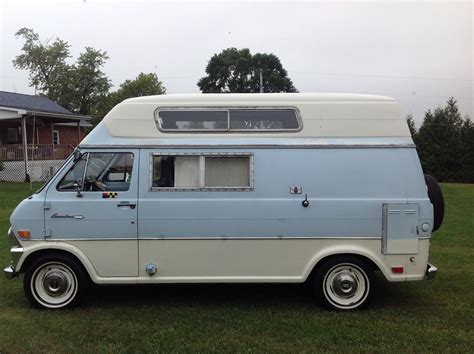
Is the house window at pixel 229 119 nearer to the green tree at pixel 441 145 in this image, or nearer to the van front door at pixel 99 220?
the van front door at pixel 99 220

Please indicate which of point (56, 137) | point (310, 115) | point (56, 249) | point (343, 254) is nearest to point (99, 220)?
point (56, 249)

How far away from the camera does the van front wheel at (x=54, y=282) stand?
5.61m

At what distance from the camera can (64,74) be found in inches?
2165

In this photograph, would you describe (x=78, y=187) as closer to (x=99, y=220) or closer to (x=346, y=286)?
(x=99, y=220)

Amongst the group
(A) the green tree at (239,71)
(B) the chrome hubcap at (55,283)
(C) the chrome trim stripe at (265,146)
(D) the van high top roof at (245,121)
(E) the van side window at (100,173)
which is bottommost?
(B) the chrome hubcap at (55,283)

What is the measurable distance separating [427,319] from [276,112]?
288cm

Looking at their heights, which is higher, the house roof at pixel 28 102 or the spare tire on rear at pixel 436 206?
the house roof at pixel 28 102

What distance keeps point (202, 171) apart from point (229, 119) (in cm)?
69

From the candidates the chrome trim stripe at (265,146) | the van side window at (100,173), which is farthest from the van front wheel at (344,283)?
the van side window at (100,173)

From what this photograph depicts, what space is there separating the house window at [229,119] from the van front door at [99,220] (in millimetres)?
644

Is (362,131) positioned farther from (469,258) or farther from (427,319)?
(469,258)

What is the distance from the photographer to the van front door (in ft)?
18.1

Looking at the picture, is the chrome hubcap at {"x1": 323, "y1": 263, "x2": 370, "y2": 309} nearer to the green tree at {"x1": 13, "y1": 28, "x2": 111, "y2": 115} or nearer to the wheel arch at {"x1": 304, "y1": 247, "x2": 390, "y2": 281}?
the wheel arch at {"x1": 304, "y1": 247, "x2": 390, "y2": 281}

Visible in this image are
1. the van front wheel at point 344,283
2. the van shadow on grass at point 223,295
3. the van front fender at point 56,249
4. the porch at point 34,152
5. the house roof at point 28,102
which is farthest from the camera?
the house roof at point 28,102
